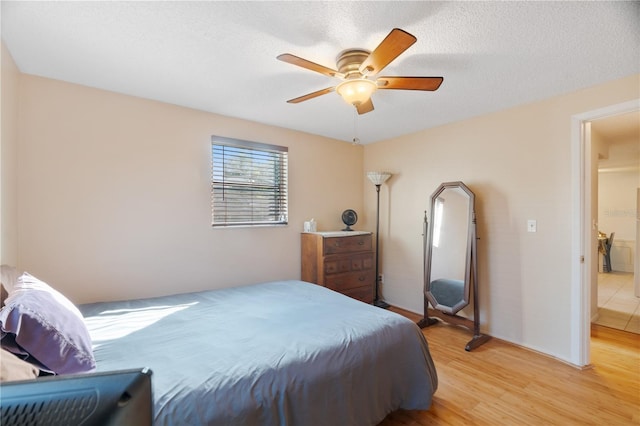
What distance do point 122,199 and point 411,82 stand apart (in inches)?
97.8

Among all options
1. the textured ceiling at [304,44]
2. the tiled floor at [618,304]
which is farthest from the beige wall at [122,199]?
the tiled floor at [618,304]

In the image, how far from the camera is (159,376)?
121 centimetres

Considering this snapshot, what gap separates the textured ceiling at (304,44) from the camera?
146 cm

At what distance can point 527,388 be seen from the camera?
2088 mm

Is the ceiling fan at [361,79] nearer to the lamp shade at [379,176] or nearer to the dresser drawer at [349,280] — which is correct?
the lamp shade at [379,176]

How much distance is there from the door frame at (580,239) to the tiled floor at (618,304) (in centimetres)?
138

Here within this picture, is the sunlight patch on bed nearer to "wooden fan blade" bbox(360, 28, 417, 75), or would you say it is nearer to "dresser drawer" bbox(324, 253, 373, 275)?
"dresser drawer" bbox(324, 253, 373, 275)

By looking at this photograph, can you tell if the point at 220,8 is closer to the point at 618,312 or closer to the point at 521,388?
the point at 521,388

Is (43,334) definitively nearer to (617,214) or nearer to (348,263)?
(348,263)

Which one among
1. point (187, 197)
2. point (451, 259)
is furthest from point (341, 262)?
point (187, 197)

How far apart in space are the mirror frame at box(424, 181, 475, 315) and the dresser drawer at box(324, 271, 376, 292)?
707 millimetres

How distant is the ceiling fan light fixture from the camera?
1783 mm

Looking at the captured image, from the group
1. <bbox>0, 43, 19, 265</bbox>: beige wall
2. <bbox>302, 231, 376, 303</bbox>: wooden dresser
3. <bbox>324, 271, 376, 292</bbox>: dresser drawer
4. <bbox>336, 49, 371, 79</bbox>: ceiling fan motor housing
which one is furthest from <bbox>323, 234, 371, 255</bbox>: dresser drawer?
<bbox>0, 43, 19, 265</bbox>: beige wall

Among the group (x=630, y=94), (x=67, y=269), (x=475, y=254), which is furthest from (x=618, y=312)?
(x=67, y=269)
